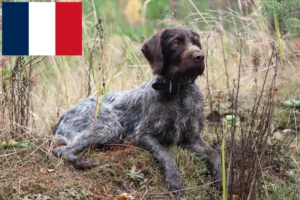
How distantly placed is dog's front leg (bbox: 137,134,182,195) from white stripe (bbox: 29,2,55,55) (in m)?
1.64

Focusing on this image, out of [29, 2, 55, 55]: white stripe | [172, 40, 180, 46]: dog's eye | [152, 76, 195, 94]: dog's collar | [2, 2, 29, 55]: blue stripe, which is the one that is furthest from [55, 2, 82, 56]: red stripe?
[172, 40, 180, 46]: dog's eye

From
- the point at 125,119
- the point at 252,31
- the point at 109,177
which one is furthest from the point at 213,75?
the point at 109,177

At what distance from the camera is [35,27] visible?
22.3 feet

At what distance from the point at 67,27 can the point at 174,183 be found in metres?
2.68

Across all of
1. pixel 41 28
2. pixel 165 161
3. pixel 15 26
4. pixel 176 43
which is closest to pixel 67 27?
pixel 41 28

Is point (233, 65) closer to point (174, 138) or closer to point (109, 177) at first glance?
point (174, 138)

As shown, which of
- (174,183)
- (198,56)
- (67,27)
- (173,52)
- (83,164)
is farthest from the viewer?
(67,27)

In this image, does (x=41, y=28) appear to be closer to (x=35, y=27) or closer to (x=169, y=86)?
(x=35, y=27)

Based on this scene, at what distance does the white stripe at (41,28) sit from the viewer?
678 centimetres

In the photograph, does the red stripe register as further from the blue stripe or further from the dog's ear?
the dog's ear

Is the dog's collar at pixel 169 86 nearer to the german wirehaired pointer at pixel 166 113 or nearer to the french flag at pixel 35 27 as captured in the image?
the german wirehaired pointer at pixel 166 113

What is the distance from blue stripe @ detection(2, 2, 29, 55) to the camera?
6.82m

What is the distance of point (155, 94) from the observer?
6.09 meters

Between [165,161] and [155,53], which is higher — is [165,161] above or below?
below
